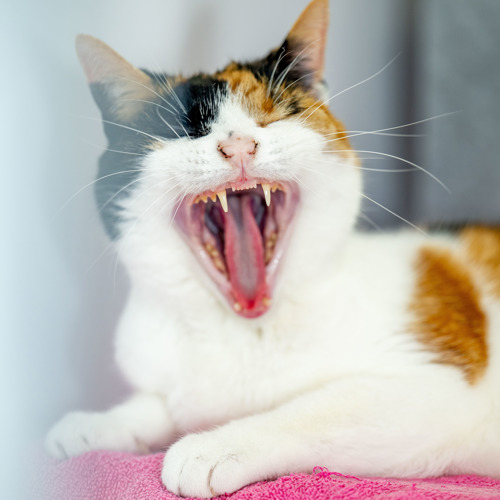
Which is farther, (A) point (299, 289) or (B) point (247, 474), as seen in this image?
(A) point (299, 289)

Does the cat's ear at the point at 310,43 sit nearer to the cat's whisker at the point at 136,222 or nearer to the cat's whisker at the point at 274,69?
the cat's whisker at the point at 274,69

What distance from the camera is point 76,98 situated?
733 millimetres

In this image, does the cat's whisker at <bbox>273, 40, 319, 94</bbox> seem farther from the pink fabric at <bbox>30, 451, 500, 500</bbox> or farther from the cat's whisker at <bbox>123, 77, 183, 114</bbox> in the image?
the pink fabric at <bbox>30, 451, 500, 500</bbox>

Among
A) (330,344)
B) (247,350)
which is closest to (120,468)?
(247,350)

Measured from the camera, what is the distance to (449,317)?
3.61 feet

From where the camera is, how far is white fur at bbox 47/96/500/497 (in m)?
0.86

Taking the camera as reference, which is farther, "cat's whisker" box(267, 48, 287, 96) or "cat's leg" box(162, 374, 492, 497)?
"cat's whisker" box(267, 48, 287, 96)

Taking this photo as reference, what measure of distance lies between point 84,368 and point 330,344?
19.0 inches

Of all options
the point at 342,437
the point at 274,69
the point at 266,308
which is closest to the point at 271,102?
A: the point at 274,69

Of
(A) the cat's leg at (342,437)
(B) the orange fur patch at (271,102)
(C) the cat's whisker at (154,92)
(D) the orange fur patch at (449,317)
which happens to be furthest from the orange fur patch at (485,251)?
(C) the cat's whisker at (154,92)

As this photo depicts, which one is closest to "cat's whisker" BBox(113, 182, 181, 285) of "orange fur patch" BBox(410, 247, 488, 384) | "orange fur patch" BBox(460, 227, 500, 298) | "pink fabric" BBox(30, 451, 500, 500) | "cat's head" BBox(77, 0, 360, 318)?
"cat's head" BBox(77, 0, 360, 318)

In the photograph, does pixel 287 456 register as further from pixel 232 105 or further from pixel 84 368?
A: pixel 232 105

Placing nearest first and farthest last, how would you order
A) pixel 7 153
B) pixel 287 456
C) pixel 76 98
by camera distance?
1. pixel 7 153
2. pixel 76 98
3. pixel 287 456

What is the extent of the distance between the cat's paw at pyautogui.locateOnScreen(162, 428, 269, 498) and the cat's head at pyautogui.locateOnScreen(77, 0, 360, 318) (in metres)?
0.25
